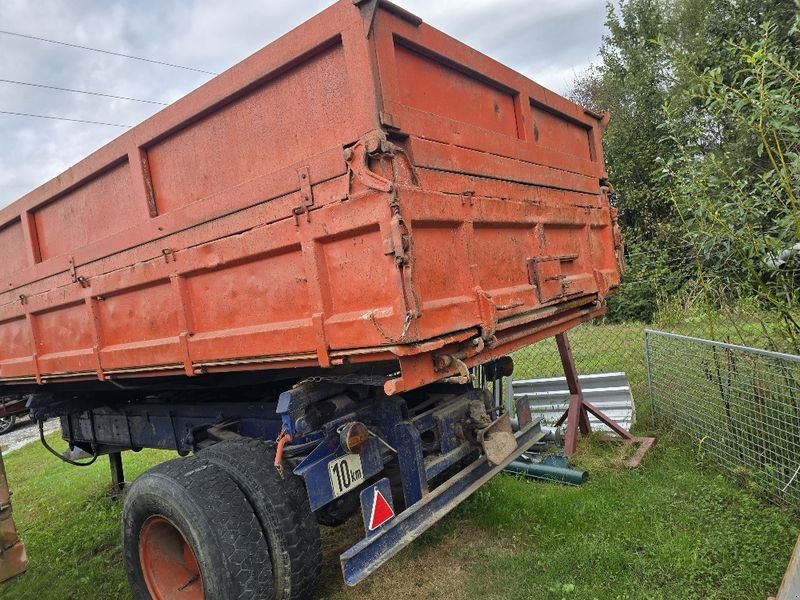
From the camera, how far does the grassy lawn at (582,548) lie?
275 cm

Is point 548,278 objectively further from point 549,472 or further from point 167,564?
point 167,564

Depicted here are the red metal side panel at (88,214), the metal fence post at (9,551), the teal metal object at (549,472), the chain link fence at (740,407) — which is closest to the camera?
the red metal side panel at (88,214)

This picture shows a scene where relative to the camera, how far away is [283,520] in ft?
8.64

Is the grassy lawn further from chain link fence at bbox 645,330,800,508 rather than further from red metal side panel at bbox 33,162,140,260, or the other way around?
red metal side panel at bbox 33,162,140,260

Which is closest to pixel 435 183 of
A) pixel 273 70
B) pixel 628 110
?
→ pixel 273 70

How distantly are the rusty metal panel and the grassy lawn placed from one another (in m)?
1.27

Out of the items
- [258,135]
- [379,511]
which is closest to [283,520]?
[379,511]

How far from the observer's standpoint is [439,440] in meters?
3.01

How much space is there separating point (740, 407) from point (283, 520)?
3.22 metres

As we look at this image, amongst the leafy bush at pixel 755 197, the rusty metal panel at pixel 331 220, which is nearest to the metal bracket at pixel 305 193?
the rusty metal panel at pixel 331 220

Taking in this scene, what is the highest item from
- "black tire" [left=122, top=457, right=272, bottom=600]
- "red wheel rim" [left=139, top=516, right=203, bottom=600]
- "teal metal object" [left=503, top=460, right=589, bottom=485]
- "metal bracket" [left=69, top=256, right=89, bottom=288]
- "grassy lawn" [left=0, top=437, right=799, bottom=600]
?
"metal bracket" [left=69, top=256, right=89, bottom=288]

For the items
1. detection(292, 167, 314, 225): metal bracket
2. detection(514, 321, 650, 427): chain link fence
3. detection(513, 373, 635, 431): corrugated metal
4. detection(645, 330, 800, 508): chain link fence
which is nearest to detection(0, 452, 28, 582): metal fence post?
detection(292, 167, 314, 225): metal bracket

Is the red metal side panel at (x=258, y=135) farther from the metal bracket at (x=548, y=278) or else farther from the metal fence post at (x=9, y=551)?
the metal fence post at (x=9, y=551)

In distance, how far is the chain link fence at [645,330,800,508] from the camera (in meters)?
3.33
